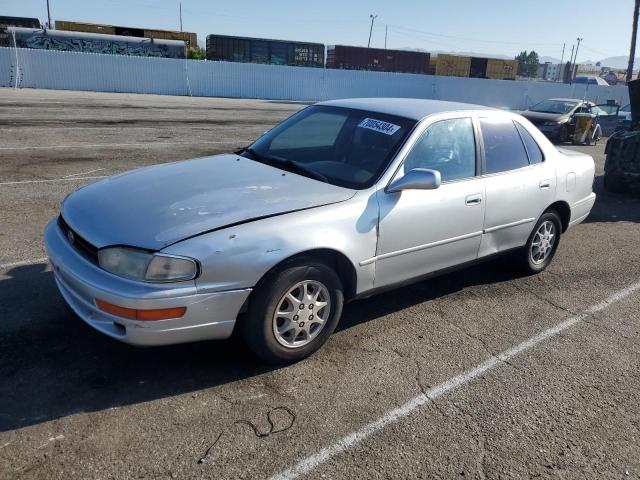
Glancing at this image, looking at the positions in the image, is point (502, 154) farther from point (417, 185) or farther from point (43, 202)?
point (43, 202)

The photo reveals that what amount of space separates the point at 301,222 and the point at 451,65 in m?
Result: 47.5

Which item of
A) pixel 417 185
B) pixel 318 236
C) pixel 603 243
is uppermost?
pixel 417 185

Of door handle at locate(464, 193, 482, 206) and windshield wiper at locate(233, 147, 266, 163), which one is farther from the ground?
windshield wiper at locate(233, 147, 266, 163)

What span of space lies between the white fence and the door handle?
2700 centimetres

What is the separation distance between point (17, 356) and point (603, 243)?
638cm

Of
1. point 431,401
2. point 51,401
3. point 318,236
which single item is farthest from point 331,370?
point 51,401

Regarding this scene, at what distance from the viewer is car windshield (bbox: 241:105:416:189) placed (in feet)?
12.7

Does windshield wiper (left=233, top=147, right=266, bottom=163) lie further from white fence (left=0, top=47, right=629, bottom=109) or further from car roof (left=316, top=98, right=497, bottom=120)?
white fence (left=0, top=47, right=629, bottom=109)

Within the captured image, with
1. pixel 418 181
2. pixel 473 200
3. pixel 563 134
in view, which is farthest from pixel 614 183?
pixel 563 134

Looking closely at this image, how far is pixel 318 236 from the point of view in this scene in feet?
10.8

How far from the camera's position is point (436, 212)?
156 inches

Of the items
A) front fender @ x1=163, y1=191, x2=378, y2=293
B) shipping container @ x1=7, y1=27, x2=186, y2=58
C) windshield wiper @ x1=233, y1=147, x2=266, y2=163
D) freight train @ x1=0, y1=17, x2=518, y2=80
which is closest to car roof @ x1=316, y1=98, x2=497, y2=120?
windshield wiper @ x1=233, y1=147, x2=266, y2=163

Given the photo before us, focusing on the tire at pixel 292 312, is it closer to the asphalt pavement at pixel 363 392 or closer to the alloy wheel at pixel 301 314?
the alloy wheel at pixel 301 314

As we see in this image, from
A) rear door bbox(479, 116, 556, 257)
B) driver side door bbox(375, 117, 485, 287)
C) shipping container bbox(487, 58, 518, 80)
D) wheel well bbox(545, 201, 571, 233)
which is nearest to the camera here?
driver side door bbox(375, 117, 485, 287)
